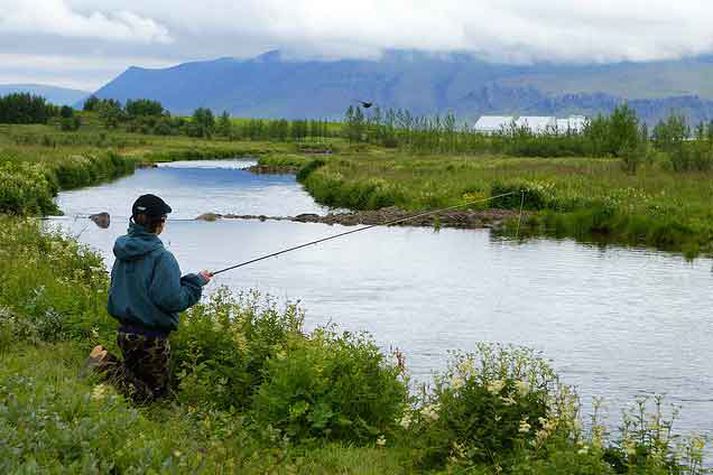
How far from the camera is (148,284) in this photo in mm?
8859

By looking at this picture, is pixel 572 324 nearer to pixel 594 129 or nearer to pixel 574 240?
pixel 574 240

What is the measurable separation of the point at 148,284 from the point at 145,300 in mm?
156

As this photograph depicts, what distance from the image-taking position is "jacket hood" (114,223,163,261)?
28.6ft

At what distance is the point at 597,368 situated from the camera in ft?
46.0

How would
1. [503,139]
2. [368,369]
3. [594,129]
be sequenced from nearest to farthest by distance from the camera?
[368,369]
[594,129]
[503,139]

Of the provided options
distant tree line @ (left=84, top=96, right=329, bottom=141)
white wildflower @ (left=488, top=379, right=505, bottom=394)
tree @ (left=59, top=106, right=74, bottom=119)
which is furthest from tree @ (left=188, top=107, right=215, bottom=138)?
white wildflower @ (left=488, top=379, right=505, bottom=394)

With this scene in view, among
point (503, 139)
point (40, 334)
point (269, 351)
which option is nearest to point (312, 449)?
point (269, 351)

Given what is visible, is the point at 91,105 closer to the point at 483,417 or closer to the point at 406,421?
the point at 406,421

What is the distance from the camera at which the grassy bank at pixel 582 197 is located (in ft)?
103

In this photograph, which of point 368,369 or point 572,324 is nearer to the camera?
point 368,369

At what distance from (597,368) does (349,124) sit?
11969 cm

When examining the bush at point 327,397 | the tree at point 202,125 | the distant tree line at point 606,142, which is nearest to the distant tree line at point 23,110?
the tree at point 202,125

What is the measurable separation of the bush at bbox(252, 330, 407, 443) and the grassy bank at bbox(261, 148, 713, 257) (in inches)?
799

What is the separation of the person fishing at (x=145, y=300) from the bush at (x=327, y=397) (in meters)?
1.02
